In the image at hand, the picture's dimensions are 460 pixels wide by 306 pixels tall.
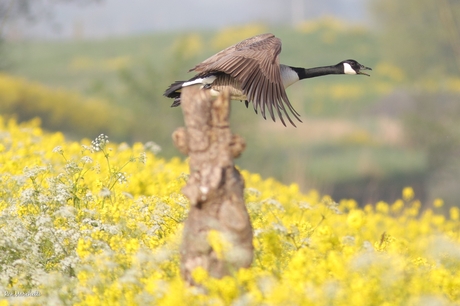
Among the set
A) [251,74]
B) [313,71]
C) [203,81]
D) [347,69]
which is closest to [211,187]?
[251,74]

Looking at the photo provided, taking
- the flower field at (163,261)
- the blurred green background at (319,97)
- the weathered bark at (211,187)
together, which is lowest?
the blurred green background at (319,97)

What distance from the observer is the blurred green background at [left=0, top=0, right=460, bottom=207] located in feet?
77.6

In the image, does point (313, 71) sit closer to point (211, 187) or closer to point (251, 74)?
point (251, 74)

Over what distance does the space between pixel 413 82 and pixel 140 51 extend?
1720 centimetres

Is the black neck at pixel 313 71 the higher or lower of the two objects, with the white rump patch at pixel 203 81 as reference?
lower

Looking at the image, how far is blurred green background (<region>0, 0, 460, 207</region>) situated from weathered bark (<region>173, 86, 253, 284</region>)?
30.7 ft

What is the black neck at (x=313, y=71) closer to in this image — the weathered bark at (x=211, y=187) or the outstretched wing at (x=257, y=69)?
the outstretched wing at (x=257, y=69)

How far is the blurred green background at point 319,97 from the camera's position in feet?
77.6

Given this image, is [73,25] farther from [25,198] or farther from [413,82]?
[25,198]

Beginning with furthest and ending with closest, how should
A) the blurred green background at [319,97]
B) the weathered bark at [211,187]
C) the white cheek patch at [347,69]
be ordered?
the blurred green background at [319,97] < the white cheek patch at [347,69] < the weathered bark at [211,187]

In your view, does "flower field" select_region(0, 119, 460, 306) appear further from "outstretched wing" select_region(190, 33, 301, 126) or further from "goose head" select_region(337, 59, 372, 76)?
"goose head" select_region(337, 59, 372, 76)

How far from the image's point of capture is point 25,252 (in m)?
4.68

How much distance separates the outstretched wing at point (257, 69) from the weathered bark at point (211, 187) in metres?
2.33

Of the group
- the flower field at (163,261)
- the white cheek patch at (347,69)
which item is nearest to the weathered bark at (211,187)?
the flower field at (163,261)
